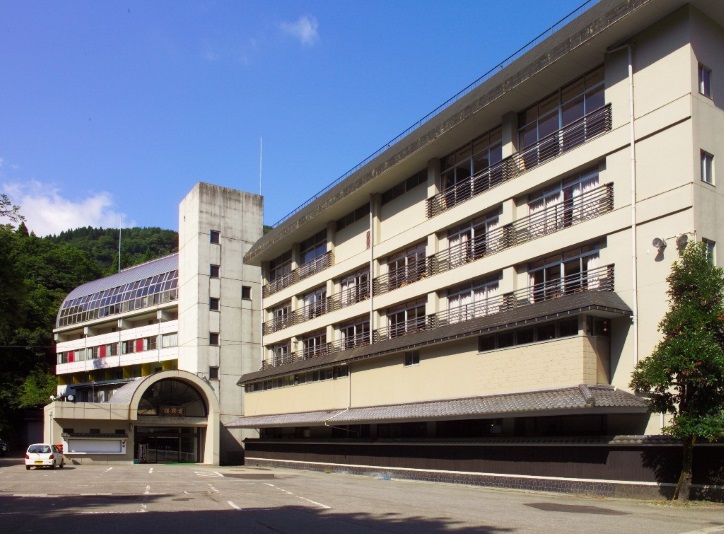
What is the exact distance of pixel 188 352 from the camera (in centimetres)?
6281

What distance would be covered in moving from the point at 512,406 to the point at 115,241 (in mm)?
133338

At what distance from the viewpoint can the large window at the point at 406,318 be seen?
127 ft

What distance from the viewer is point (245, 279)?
6444cm

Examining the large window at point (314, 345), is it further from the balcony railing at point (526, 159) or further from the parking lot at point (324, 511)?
the parking lot at point (324, 511)

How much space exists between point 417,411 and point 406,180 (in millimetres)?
13585

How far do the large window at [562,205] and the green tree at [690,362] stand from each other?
6552 millimetres

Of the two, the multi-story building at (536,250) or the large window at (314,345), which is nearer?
the multi-story building at (536,250)

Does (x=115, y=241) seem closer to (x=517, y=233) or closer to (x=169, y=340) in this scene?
(x=169, y=340)

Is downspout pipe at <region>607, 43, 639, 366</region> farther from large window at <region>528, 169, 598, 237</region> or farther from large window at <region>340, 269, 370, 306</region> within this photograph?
large window at <region>340, 269, 370, 306</region>

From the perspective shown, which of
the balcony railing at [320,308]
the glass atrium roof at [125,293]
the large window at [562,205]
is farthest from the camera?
the glass atrium roof at [125,293]

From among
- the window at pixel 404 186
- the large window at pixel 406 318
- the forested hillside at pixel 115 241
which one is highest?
the forested hillside at pixel 115 241

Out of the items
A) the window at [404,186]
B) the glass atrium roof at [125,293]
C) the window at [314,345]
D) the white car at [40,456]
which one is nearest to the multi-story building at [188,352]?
the glass atrium roof at [125,293]

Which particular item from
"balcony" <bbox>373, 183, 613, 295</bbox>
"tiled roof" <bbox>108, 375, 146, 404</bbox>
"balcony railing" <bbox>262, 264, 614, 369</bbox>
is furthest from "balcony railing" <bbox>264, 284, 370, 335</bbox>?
"tiled roof" <bbox>108, 375, 146, 404</bbox>

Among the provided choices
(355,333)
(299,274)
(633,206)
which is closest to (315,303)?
(299,274)
